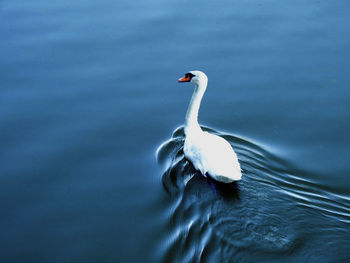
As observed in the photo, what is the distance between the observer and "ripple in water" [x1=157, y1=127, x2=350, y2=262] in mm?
6000

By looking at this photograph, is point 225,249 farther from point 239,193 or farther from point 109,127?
point 109,127

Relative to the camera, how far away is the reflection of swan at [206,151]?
717 centimetres

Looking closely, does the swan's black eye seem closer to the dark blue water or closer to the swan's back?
the dark blue water

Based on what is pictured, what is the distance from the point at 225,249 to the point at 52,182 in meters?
3.20

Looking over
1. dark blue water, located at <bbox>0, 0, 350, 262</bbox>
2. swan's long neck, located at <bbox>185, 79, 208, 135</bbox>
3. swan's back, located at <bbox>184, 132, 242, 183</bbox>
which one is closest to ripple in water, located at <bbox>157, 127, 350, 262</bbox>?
dark blue water, located at <bbox>0, 0, 350, 262</bbox>

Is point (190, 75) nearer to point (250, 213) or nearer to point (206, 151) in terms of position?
point (206, 151)

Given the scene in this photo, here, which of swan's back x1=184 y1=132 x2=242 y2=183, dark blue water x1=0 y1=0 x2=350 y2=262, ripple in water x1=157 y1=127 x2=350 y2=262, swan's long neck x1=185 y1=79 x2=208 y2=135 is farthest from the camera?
swan's long neck x1=185 y1=79 x2=208 y2=135

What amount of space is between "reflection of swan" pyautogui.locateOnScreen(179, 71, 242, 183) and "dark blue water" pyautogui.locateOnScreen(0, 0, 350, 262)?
255mm

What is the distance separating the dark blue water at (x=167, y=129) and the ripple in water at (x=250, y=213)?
0.02 meters

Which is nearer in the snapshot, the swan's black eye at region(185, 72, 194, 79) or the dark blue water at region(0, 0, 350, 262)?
the dark blue water at region(0, 0, 350, 262)

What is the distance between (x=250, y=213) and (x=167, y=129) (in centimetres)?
289

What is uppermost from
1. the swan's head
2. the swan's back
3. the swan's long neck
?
the swan's head

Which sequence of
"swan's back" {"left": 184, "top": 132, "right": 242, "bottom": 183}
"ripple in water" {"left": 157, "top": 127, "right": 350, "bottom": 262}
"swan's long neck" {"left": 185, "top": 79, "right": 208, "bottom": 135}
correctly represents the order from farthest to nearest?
"swan's long neck" {"left": 185, "top": 79, "right": 208, "bottom": 135} < "swan's back" {"left": 184, "top": 132, "right": 242, "bottom": 183} < "ripple in water" {"left": 157, "top": 127, "right": 350, "bottom": 262}

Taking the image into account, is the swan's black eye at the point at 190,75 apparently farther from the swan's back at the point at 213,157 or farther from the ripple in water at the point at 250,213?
the ripple in water at the point at 250,213
